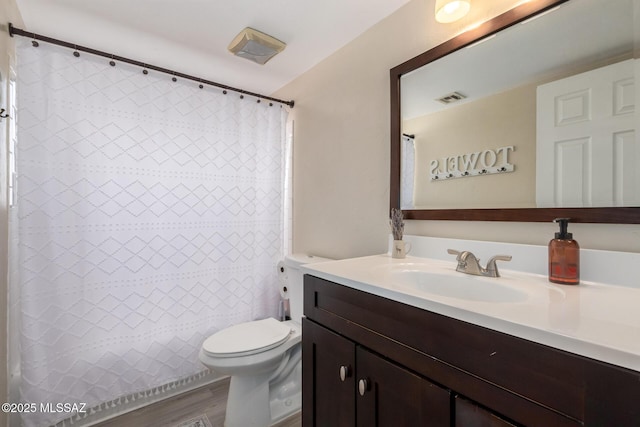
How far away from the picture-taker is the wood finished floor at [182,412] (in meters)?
1.52

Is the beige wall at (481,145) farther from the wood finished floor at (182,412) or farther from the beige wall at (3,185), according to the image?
the beige wall at (3,185)

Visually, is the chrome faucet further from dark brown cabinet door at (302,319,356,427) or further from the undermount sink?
dark brown cabinet door at (302,319,356,427)

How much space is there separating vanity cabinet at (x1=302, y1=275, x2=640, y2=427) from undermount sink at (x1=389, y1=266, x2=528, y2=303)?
142mm

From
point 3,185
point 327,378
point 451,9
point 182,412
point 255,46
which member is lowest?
point 182,412

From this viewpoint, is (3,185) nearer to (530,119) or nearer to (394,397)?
(394,397)

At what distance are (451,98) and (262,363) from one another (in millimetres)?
1491

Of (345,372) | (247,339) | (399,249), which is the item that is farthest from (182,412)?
(399,249)

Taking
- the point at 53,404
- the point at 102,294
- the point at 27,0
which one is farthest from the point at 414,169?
the point at 53,404

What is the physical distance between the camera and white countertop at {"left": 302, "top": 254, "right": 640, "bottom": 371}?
0.45 metres

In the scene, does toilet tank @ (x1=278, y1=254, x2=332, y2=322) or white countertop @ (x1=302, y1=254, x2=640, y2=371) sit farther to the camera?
toilet tank @ (x1=278, y1=254, x2=332, y2=322)

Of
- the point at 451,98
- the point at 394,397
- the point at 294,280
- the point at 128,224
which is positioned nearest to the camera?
the point at 394,397

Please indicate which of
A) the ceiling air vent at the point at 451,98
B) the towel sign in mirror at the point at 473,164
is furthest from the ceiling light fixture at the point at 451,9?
the towel sign in mirror at the point at 473,164

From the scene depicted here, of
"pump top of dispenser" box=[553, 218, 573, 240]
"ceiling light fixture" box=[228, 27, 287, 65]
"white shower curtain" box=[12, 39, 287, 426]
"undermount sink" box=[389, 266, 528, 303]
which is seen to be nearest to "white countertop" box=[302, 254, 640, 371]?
"undermount sink" box=[389, 266, 528, 303]

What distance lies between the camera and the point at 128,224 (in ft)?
5.10
